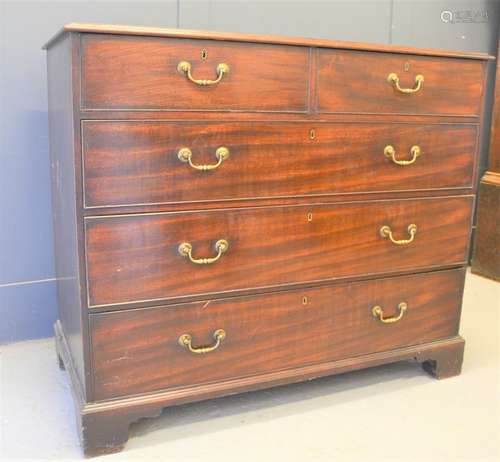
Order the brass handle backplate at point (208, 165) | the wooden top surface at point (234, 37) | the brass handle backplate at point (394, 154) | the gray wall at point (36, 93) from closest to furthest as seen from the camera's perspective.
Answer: the wooden top surface at point (234, 37) → the brass handle backplate at point (208, 165) → the brass handle backplate at point (394, 154) → the gray wall at point (36, 93)

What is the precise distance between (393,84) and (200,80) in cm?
53

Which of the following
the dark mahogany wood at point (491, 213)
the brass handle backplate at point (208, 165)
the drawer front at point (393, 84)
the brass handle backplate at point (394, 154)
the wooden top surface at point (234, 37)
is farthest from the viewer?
the dark mahogany wood at point (491, 213)

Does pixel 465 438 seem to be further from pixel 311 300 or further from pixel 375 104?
pixel 375 104

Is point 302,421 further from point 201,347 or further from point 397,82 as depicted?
point 397,82

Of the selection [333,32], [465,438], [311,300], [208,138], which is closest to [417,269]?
[311,300]

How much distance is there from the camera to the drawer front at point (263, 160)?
4.23 ft

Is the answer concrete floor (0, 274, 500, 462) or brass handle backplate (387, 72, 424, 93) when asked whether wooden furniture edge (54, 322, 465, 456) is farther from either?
brass handle backplate (387, 72, 424, 93)

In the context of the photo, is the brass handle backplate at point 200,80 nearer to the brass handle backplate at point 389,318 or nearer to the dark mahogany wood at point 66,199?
the dark mahogany wood at point 66,199

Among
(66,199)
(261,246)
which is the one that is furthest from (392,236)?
(66,199)

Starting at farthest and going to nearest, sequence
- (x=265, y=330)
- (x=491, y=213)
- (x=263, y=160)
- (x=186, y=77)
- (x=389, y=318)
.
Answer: (x=491, y=213), (x=389, y=318), (x=265, y=330), (x=263, y=160), (x=186, y=77)

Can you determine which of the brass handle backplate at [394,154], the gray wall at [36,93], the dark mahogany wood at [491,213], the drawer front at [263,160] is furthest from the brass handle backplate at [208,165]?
the dark mahogany wood at [491,213]

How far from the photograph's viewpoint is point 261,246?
147 centimetres

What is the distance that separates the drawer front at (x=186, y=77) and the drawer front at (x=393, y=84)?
8 cm

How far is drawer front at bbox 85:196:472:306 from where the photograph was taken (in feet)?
4.39
